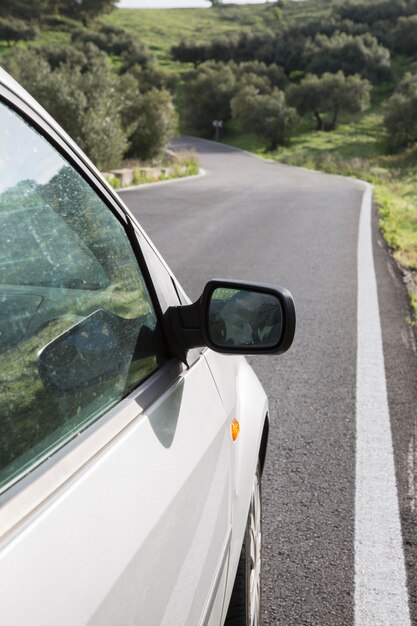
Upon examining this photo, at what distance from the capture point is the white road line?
8.28 ft

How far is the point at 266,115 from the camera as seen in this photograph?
63406mm

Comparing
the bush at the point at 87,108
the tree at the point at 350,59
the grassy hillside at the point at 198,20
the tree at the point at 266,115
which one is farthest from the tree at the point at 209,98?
the bush at the point at 87,108

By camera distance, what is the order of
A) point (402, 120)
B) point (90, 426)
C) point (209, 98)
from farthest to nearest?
point (209, 98)
point (402, 120)
point (90, 426)

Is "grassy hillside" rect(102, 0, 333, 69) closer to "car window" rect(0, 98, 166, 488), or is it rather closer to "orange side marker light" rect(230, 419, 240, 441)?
"orange side marker light" rect(230, 419, 240, 441)

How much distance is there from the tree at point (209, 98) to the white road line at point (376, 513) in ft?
230

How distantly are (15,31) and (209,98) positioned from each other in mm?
38989

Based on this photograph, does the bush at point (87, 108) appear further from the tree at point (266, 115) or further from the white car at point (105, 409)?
the tree at point (266, 115)

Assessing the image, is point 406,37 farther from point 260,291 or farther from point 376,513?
point 260,291

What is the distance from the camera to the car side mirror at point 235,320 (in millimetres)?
1767

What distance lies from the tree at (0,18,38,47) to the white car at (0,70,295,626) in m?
103

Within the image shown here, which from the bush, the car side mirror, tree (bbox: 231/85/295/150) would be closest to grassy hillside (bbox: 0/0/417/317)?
tree (bbox: 231/85/295/150)

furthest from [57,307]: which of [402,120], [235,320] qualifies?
[402,120]

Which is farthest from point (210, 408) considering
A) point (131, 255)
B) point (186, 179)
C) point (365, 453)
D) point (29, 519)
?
point (186, 179)

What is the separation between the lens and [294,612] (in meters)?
2.47
